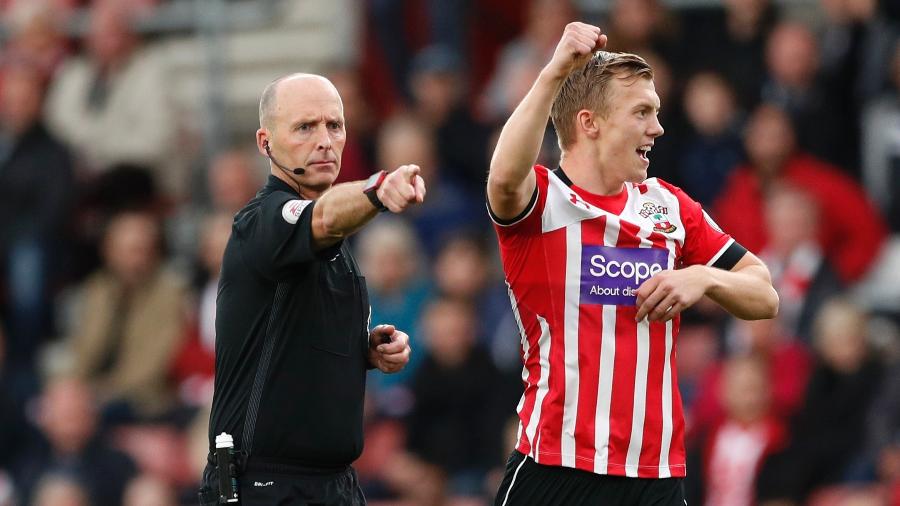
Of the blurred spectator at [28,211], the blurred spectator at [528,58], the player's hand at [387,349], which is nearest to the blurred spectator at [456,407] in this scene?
the blurred spectator at [528,58]

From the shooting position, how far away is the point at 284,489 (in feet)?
19.1

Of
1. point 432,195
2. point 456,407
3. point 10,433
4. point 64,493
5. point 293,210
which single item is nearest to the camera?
point 293,210

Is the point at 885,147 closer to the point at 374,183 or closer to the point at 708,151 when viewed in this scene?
the point at 708,151

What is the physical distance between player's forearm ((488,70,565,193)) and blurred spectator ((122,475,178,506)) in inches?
240

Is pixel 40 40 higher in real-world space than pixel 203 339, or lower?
higher

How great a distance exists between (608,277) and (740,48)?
567 cm

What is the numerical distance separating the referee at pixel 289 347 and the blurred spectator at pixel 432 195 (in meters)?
5.58

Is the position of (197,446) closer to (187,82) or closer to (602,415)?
(187,82)

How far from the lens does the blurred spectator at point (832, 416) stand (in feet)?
31.3

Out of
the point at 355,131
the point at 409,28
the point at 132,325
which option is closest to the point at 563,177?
the point at 355,131

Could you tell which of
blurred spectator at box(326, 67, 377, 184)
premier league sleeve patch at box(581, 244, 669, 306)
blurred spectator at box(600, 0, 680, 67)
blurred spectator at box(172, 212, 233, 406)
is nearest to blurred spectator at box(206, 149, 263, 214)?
blurred spectator at box(172, 212, 233, 406)

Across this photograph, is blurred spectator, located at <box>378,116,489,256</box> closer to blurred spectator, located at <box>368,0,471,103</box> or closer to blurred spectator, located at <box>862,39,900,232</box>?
blurred spectator, located at <box>368,0,471,103</box>

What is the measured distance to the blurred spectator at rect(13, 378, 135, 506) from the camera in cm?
1141

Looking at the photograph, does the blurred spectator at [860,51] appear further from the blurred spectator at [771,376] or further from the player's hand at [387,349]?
the player's hand at [387,349]
